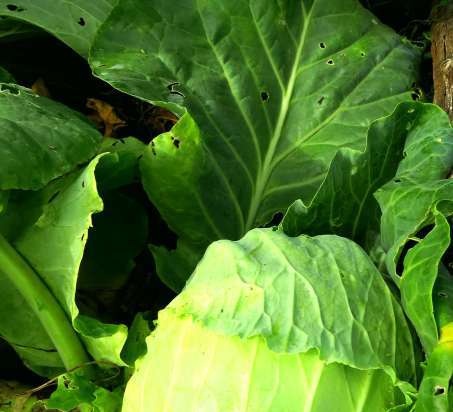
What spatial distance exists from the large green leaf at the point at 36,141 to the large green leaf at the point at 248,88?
13cm

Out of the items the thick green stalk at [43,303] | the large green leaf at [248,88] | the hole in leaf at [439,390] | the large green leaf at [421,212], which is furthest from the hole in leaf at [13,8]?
the hole in leaf at [439,390]

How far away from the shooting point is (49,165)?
1.11m

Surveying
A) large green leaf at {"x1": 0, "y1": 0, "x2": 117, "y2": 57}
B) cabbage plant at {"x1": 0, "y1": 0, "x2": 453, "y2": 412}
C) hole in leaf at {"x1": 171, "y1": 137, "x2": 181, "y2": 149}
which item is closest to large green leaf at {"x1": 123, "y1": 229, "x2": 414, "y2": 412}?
cabbage plant at {"x1": 0, "y1": 0, "x2": 453, "y2": 412}

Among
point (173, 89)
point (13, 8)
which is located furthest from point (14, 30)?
point (173, 89)

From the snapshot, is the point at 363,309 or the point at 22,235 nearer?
the point at 363,309

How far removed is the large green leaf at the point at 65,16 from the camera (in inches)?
53.2

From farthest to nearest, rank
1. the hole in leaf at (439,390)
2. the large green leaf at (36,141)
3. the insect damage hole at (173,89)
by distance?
the insect damage hole at (173,89) < the large green leaf at (36,141) < the hole in leaf at (439,390)

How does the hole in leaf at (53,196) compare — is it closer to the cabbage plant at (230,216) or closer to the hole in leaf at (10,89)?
the cabbage plant at (230,216)

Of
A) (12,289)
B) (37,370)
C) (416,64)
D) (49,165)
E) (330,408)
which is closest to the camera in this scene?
(330,408)

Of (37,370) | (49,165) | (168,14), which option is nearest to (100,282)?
(37,370)

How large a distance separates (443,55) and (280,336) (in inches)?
30.3

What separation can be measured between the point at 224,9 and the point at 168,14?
107 mm

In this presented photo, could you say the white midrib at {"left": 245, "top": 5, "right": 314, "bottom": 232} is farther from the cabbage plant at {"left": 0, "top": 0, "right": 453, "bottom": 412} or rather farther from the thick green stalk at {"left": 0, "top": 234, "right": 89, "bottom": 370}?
→ the thick green stalk at {"left": 0, "top": 234, "right": 89, "bottom": 370}

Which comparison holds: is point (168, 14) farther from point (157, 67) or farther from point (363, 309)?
point (363, 309)
